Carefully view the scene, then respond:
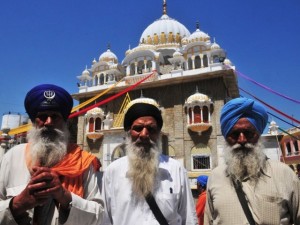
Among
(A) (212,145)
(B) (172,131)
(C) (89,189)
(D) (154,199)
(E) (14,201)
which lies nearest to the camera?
(E) (14,201)

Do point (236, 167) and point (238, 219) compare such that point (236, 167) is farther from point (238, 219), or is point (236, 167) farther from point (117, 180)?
point (117, 180)

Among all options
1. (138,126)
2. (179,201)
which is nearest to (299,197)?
(179,201)

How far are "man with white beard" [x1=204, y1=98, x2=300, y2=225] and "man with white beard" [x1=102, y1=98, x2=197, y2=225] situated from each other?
0.92ft

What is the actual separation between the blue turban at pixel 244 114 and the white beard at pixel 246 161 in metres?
0.20

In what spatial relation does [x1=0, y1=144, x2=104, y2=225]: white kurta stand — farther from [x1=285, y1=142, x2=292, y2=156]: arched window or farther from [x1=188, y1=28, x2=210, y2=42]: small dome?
[x1=285, y1=142, x2=292, y2=156]: arched window

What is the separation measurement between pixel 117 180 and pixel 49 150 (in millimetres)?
699

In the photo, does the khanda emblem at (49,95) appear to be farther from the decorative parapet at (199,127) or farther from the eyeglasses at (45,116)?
the decorative parapet at (199,127)

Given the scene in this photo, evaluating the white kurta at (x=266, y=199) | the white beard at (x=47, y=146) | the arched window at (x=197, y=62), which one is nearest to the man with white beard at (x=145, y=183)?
the white kurta at (x=266, y=199)

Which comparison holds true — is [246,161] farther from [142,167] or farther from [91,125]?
[91,125]

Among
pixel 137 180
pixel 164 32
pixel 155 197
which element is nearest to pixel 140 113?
pixel 137 180

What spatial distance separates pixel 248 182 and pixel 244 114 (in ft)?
2.07

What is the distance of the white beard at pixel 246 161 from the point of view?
233cm

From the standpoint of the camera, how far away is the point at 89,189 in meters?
2.11

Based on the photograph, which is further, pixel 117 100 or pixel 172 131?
pixel 117 100
